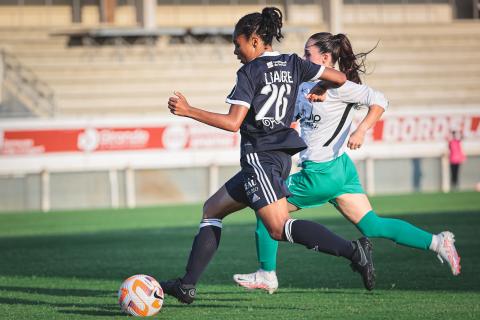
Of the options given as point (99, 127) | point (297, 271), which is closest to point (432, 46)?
point (99, 127)

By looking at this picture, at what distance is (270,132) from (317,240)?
30.4 inches

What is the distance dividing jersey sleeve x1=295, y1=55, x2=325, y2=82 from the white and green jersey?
854 mm

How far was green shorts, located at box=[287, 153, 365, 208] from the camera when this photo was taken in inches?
→ 291

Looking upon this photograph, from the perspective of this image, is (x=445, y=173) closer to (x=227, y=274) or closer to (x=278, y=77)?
(x=227, y=274)

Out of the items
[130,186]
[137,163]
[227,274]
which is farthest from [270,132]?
[137,163]

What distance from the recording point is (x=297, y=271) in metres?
9.34

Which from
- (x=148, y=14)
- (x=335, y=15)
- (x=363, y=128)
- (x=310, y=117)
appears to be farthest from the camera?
(x=335, y=15)

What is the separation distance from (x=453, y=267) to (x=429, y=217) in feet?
29.2

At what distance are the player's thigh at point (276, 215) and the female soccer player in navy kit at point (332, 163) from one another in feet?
3.10

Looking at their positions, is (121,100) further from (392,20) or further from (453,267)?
(453,267)

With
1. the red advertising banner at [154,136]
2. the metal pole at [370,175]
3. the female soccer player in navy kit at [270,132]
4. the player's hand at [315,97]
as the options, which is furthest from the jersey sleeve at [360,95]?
the metal pole at [370,175]

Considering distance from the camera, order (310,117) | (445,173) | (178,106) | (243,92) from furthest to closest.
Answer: (445,173), (310,117), (243,92), (178,106)

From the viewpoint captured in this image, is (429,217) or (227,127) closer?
(227,127)

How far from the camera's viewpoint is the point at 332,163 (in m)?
Answer: 7.48
